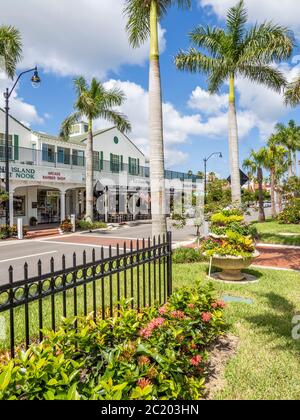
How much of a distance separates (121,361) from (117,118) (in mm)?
22669

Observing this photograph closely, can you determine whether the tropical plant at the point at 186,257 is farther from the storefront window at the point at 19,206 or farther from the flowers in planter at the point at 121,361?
the storefront window at the point at 19,206

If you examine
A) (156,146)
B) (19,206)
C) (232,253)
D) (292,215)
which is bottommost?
(232,253)

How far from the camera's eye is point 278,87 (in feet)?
49.0

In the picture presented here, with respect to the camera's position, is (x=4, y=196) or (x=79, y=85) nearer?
(x=4, y=196)

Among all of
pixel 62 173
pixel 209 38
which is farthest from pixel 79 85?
pixel 209 38

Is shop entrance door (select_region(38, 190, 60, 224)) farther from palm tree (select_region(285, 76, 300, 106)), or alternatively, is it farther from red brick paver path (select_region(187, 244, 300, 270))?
palm tree (select_region(285, 76, 300, 106))

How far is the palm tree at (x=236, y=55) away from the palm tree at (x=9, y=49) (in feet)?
30.3

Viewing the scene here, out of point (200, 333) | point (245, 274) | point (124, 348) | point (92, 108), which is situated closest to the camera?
point (124, 348)

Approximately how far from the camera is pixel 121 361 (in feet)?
8.73

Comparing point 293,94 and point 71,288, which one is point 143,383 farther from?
point 293,94

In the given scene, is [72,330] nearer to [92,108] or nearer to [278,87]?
[278,87]

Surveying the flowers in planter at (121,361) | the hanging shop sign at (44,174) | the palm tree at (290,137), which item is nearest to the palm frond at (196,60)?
the hanging shop sign at (44,174)
